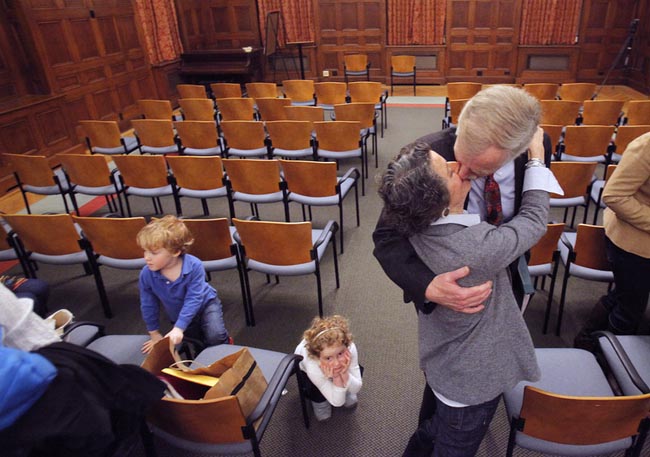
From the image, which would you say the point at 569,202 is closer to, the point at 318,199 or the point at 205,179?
the point at 318,199

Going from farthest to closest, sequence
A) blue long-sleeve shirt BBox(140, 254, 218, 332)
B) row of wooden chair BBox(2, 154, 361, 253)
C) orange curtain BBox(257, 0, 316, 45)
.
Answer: orange curtain BBox(257, 0, 316, 45) → row of wooden chair BBox(2, 154, 361, 253) → blue long-sleeve shirt BBox(140, 254, 218, 332)

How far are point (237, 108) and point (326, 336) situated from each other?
4058 mm

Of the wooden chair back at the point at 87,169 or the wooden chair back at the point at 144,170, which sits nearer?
the wooden chair back at the point at 144,170

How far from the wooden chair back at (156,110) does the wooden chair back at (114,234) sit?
10.2 ft

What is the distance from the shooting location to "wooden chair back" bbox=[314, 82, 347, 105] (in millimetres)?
5793

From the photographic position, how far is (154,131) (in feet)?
15.0

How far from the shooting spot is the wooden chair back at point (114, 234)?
2521 mm

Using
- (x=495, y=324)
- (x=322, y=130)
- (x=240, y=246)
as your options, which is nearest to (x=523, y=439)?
(x=495, y=324)

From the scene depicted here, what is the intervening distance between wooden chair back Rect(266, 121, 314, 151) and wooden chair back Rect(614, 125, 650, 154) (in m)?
2.60

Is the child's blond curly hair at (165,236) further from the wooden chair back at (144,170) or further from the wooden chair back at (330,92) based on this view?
the wooden chair back at (330,92)

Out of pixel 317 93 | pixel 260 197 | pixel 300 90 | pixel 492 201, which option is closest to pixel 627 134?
pixel 260 197

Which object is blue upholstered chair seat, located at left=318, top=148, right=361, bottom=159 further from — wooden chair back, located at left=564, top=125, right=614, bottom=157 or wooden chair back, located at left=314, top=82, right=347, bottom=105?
wooden chair back, located at left=314, top=82, right=347, bottom=105

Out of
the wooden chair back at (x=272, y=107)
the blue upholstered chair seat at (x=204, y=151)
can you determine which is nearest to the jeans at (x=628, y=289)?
the blue upholstered chair seat at (x=204, y=151)

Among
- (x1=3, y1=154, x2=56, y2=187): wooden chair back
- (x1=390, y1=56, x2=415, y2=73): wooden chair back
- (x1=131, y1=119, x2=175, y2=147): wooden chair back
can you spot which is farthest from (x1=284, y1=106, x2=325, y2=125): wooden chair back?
(x1=390, y1=56, x2=415, y2=73): wooden chair back
